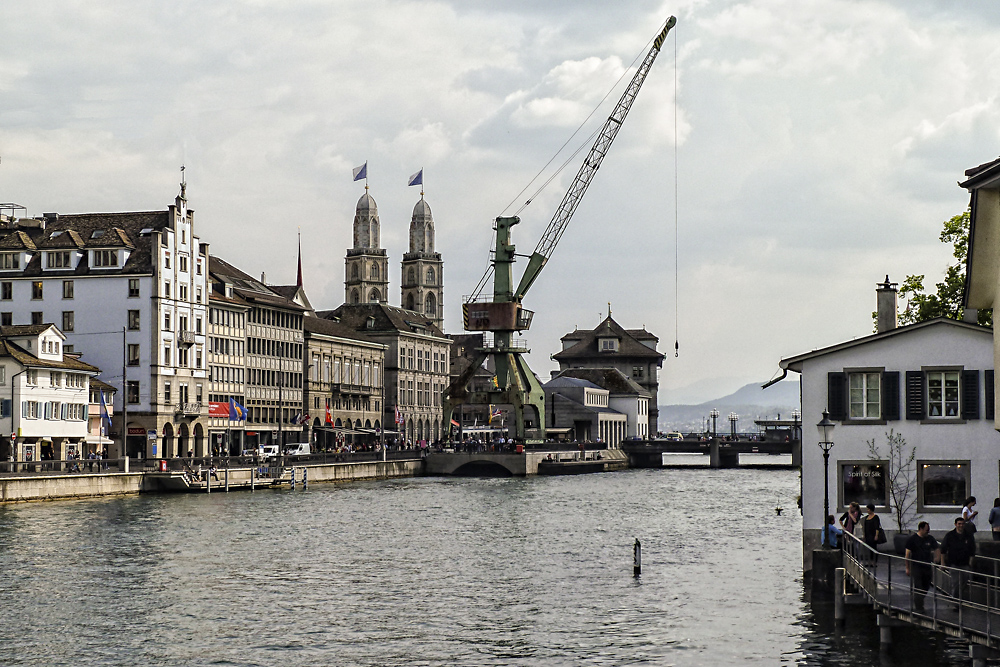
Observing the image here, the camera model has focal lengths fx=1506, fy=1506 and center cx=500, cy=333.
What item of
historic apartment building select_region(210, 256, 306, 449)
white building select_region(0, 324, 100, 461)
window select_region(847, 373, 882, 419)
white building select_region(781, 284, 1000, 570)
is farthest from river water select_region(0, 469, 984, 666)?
historic apartment building select_region(210, 256, 306, 449)

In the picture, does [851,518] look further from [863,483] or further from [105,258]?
[105,258]

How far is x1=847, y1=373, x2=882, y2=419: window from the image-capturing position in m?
45.1

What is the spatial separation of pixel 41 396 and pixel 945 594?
82.9 m

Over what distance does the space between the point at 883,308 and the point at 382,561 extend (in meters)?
20.4

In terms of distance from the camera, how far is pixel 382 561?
5612cm

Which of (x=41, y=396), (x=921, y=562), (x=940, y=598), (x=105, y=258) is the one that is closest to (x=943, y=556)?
(x=921, y=562)

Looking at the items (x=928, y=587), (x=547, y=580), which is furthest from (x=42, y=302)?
(x=928, y=587)

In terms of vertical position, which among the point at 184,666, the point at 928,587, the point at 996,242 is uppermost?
the point at 996,242

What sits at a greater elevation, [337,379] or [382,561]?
[337,379]

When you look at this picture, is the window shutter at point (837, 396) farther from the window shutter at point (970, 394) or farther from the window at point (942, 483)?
the window shutter at point (970, 394)

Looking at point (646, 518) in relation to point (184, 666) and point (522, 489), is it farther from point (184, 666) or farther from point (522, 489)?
point (184, 666)

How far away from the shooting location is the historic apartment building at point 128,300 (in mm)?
122188

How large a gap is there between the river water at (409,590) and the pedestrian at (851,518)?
7.20 ft

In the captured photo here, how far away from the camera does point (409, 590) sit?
156ft
